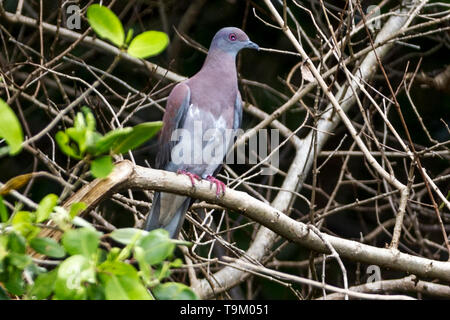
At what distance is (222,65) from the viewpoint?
3375mm

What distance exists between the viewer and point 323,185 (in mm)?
5172

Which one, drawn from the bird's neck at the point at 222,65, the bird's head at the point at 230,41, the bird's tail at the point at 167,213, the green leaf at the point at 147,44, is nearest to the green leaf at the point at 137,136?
the green leaf at the point at 147,44

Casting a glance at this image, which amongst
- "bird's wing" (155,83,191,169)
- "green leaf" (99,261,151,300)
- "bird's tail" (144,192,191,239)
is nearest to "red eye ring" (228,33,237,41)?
"bird's wing" (155,83,191,169)

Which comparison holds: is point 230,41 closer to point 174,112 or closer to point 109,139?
point 174,112

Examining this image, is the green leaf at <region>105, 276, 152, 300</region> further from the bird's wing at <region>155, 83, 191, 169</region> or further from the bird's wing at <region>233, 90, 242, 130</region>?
the bird's wing at <region>233, 90, 242, 130</region>

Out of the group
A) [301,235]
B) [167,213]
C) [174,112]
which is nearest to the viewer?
[301,235]

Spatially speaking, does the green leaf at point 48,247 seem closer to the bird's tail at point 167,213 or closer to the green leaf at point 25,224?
the green leaf at point 25,224

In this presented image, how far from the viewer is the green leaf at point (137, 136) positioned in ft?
4.69

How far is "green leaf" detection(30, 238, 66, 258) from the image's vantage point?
1388 millimetres

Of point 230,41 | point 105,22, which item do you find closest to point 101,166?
point 105,22

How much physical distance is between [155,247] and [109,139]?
240 millimetres
